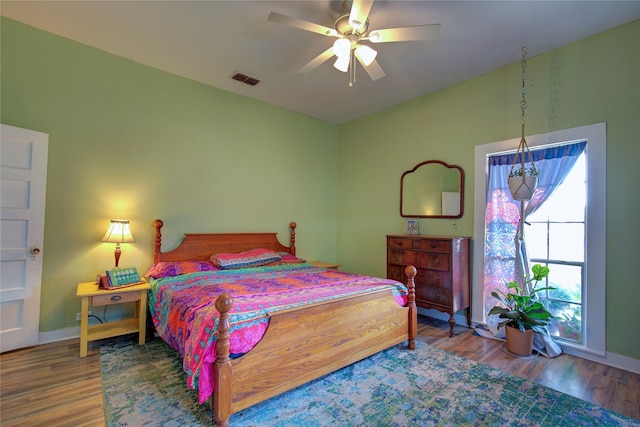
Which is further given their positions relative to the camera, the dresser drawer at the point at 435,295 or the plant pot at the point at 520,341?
the dresser drawer at the point at 435,295

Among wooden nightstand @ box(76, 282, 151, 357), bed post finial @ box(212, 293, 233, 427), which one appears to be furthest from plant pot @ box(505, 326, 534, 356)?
wooden nightstand @ box(76, 282, 151, 357)

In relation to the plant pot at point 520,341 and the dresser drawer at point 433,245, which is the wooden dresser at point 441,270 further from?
the plant pot at point 520,341

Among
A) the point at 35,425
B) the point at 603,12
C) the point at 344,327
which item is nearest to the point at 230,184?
the point at 344,327

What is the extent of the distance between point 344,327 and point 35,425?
200 cm

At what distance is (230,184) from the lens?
13.6ft

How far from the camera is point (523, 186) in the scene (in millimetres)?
2814

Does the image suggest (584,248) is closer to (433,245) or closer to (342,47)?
(433,245)

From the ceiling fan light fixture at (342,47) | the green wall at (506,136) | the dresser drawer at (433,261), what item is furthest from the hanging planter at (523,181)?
the ceiling fan light fixture at (342,47)

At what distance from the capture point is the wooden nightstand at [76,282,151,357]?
104 inches

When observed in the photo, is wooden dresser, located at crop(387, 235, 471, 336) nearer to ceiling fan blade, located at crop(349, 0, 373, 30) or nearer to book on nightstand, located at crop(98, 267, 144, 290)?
ceiling fan blade, located at crop(349, 0, 373, 30)

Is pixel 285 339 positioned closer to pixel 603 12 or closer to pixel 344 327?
pixel 344 327

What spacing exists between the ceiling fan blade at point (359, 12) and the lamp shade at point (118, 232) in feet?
9.40

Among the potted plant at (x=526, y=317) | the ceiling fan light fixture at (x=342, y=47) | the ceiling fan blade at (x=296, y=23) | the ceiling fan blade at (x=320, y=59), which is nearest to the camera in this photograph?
the ceiling fan blade at (x=296, y=23)

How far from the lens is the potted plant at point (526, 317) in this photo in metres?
2.79
